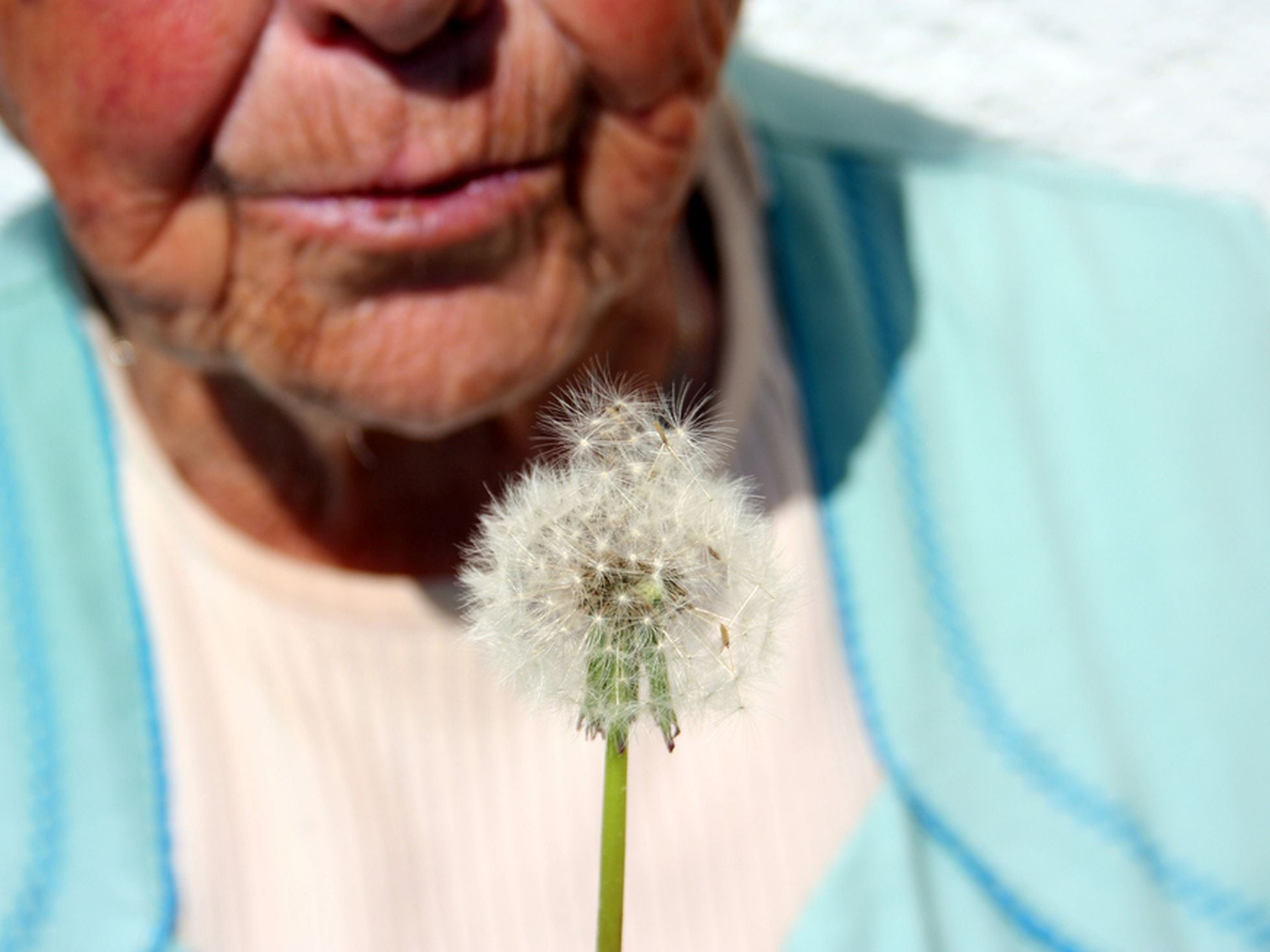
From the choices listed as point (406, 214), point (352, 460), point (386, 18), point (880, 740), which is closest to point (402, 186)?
point (406, 214)

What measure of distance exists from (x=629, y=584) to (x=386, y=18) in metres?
0.47

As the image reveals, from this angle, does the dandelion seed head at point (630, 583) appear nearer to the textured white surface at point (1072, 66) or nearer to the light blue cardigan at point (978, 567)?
the light blue cardigan at point (978, 567)

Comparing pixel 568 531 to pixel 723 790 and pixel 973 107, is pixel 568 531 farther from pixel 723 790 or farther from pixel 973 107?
pixel 973 107

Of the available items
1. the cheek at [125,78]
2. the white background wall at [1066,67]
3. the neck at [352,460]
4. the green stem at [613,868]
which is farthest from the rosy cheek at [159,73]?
the white background wall at [1066,67]

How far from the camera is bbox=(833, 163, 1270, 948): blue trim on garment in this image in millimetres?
1128

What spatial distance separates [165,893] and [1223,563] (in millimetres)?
1068

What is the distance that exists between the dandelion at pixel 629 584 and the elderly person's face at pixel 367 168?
0.37 meters

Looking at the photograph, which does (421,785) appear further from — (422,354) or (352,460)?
(422,354)

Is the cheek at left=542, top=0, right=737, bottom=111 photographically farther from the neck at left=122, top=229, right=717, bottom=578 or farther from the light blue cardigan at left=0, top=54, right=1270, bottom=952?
the light blue cardigan at left=0, top=54, right=1270, bottom=952

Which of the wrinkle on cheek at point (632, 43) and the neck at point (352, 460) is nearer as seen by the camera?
the wrinkle on cheek at point (632, 43)

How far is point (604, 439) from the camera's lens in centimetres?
52

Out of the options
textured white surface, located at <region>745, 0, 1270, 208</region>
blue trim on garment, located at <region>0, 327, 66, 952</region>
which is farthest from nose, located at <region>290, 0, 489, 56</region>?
textured white surface, located at <region>745, 0, 1270, 208</region>

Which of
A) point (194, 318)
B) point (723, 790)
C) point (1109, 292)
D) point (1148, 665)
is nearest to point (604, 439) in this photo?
point (194, 318)

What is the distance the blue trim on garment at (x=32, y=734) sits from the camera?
3.48ft
